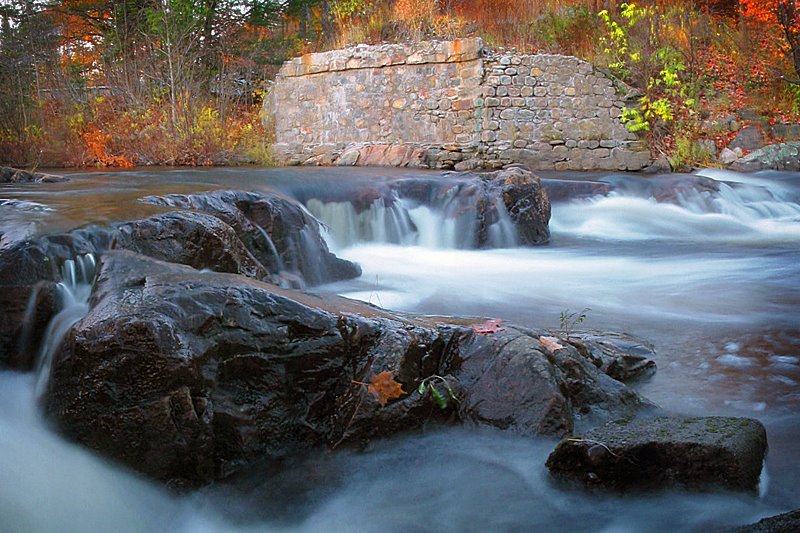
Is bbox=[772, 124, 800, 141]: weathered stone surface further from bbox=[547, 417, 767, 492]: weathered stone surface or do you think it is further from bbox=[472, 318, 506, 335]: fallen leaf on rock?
bbox=[547, 417, 767, 492]: weathered stone surface

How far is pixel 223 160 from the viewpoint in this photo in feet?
47.5

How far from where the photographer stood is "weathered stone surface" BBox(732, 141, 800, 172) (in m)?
13.0

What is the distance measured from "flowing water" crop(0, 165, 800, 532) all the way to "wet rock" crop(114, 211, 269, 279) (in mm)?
425

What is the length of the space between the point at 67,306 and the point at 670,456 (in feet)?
10.4

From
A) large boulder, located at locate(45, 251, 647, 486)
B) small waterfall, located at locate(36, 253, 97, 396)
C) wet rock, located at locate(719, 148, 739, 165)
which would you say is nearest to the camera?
large boulder, located at locate(45, 251, 647, 486)

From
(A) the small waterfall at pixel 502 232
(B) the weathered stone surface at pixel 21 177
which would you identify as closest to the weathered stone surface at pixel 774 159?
(A) the small waterfall at pixel 502 232

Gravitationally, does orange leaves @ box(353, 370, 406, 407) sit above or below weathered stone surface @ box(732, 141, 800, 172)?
below

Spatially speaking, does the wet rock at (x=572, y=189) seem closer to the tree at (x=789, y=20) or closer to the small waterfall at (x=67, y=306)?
the tree at (x=789, y=20)

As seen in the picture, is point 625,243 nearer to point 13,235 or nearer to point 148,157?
point 13,235

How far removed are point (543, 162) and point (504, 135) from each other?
89cm

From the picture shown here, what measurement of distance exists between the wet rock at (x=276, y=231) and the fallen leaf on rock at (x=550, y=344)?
298 centimetres

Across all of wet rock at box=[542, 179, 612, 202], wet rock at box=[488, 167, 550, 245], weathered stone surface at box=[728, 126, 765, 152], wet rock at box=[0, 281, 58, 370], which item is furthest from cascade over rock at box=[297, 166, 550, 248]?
weathered stone surface at box=[728, 126, 765, 152]

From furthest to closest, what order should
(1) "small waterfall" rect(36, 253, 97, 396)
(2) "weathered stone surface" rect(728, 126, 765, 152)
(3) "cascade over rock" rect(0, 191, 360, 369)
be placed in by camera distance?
(2) "weathered stone surface" rect(728, 126, 765, 152) → (3) "cascade over rock" rect(0, 191, 360, 369) → (1) "small waterfall" rect(36, 253, 97, 396)

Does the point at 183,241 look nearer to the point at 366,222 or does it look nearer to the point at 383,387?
the point at 383,387
